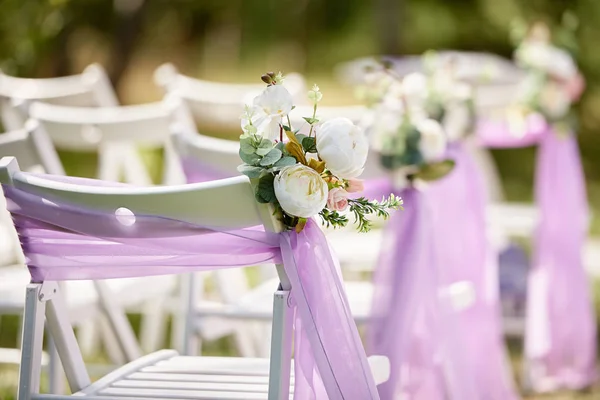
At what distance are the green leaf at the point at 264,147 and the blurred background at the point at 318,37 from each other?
7426mm

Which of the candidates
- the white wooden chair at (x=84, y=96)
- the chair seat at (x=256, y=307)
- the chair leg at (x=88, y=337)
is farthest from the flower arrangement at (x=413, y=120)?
the chair leg at (x=88, y=337)

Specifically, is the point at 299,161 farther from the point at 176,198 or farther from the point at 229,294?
the point at 229,294

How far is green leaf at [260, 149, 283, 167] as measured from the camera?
1.93 meters

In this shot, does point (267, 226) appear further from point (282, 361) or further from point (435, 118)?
point (435, 118)

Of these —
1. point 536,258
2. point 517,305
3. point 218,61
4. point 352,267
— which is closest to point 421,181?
point 352,267

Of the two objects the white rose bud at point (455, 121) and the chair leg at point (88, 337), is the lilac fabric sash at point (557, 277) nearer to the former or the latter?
the white rose bud at point (455, 121)

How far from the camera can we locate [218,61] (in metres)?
12.2

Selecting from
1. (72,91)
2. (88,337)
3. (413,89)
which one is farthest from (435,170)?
(88,337)

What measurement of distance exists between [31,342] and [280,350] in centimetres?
50

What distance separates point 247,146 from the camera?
77.3 inches

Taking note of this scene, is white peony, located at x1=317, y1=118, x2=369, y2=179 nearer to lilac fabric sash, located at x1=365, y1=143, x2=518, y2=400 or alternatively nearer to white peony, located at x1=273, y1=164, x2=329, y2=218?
white peony, located at x1=273, y1=164, x2=329, y2=218

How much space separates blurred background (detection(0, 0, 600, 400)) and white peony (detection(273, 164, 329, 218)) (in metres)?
7.42

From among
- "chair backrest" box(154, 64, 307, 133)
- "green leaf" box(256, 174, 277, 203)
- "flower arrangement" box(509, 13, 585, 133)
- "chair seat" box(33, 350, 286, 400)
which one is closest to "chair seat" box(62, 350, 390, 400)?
"chair seat" box(33, 350, 286, 400)

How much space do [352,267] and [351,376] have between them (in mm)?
2357
